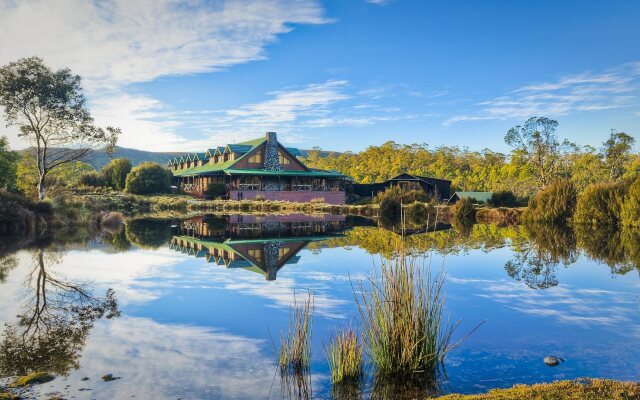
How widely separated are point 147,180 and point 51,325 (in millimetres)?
49150

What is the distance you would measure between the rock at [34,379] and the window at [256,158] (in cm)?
5060

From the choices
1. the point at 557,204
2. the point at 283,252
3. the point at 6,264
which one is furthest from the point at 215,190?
the point at 6,264

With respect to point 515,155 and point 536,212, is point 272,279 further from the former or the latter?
point 515,155

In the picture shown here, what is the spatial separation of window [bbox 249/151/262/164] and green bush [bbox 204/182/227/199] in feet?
18.0

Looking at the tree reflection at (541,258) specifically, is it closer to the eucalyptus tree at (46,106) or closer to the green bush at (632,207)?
the green bush at (632,207)

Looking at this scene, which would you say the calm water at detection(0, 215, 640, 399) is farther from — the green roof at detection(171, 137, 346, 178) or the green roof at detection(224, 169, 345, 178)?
the green roof at detection(171, 137, 346, 178)

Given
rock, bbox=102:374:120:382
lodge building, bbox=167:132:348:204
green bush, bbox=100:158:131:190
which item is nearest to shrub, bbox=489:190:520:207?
lodge building, bbox=167:132:348:204

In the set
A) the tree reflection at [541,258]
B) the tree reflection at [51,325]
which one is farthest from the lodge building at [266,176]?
the tree reflection at [51,325]

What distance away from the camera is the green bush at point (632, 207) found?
23.6 meters

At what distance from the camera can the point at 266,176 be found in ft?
174

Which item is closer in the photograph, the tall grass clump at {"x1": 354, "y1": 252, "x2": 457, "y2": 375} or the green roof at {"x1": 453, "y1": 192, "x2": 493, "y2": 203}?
the tall grass clump at {"x1": 354, "y1": 252, "x2": 457, "y2": 375}

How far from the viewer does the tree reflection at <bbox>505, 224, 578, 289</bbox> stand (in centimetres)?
1174

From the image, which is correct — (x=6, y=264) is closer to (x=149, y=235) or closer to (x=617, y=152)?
(x=149, y=235)

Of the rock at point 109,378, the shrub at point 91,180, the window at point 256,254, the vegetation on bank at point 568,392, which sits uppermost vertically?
the shrub at point 91,180
